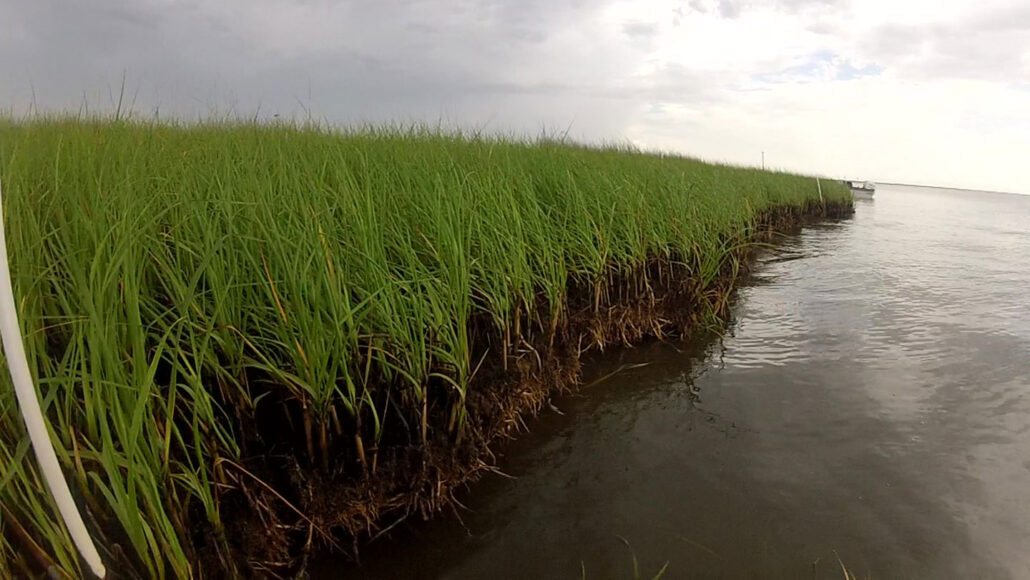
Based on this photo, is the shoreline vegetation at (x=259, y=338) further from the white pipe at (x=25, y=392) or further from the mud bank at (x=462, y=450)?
the white pipe at (x=25, y=392)

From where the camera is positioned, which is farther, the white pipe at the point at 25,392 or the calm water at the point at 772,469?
the calm water at the point at 772,469

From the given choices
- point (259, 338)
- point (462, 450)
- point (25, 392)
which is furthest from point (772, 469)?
point (25, 392)

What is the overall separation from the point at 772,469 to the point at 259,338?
2.22 meters

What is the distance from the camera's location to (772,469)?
2.41 m

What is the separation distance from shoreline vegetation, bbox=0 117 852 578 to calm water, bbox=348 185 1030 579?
0.25m

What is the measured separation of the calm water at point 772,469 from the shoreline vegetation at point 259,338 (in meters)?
0.25

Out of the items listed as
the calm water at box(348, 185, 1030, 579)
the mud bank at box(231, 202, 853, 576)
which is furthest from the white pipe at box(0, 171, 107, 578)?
the calm water at box(348, 185, 1030, 579)

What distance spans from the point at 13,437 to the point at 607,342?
3043 mm

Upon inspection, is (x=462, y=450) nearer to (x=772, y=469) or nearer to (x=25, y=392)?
(x=772, y=469)

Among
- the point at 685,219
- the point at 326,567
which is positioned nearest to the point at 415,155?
the point at 685,219

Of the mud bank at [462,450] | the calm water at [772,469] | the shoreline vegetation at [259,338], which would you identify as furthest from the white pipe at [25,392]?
the calm water at [772,469]

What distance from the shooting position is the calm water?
1.89 m

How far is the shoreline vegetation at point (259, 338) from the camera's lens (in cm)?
121

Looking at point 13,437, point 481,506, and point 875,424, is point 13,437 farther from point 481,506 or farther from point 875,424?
point 875,424
